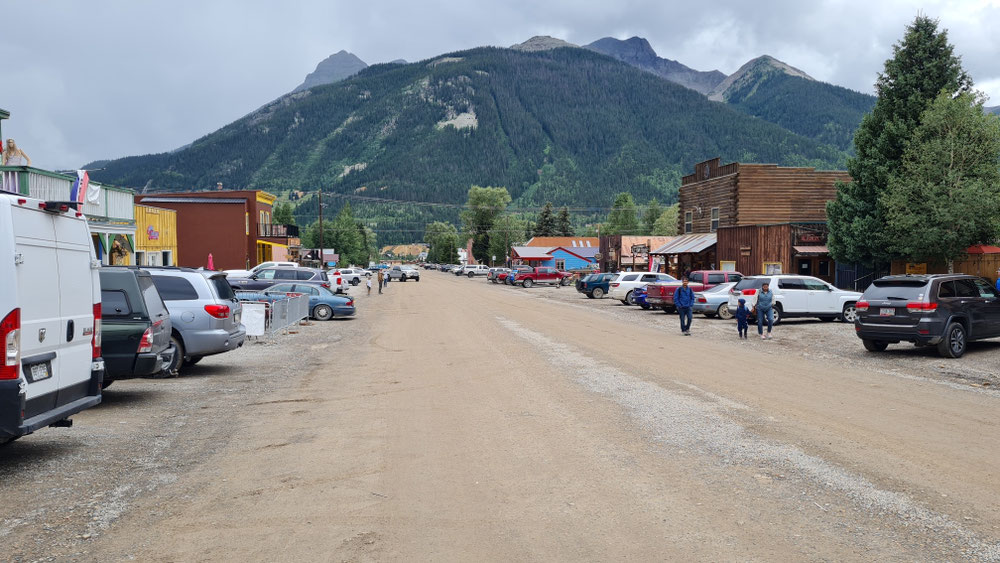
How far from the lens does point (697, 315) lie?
101 ft

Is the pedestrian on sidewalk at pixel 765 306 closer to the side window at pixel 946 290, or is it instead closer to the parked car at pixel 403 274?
the side window at pixel 946 290

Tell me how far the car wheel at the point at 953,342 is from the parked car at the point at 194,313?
1400cm

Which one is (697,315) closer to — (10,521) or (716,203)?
(716,203)

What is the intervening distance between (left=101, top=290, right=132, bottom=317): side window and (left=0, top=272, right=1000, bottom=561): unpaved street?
1296mm

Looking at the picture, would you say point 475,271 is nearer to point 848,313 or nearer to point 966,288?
point 848,313

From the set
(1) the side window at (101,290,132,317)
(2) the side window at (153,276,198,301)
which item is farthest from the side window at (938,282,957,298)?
(1) the side window at (101,290,132,317)

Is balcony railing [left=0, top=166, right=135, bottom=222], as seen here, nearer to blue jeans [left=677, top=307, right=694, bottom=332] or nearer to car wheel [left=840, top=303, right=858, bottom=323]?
blue jeans [left=677, top=307, right=694, bottom=332]

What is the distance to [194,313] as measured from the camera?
13281mm

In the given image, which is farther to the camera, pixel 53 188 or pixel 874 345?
pixel 53 188

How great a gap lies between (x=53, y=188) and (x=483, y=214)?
362 feet

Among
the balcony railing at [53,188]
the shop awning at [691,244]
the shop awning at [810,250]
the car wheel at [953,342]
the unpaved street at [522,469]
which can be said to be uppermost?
the balcony railing at [53,188]

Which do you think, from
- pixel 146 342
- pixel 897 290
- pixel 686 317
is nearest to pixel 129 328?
pixel 146 342

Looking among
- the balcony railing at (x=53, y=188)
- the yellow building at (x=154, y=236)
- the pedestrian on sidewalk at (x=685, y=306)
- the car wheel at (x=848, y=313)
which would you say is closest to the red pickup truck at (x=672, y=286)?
the car wheel at (x=848, y=313)

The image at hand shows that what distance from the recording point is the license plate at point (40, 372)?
6.55 metres
